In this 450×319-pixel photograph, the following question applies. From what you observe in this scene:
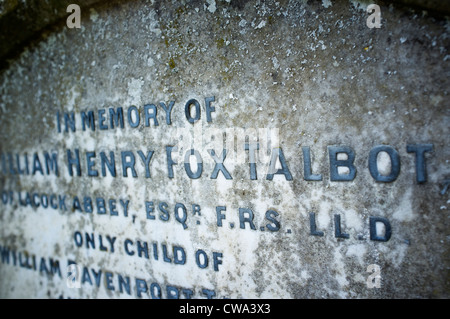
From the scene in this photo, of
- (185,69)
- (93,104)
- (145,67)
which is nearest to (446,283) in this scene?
(185,69)

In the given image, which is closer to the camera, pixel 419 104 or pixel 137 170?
pixel 419 104

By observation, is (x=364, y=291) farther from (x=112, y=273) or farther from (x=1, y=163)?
(x=1, y=163)

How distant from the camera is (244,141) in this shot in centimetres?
140

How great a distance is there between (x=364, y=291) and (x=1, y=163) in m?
2.61

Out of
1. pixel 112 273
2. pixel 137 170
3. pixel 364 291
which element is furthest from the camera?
pixel 112 273

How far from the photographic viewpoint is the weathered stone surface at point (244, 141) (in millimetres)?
1137

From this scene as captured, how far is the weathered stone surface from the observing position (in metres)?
1.14

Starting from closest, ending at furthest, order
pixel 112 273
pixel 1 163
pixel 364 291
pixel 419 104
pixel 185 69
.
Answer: pixel 419 104, pixel 364 291, pixel 185 69, pixel 112 273, pixel 1 163

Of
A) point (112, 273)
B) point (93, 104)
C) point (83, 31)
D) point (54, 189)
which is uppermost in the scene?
point (83, 31)

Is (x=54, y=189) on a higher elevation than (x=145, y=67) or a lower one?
lower

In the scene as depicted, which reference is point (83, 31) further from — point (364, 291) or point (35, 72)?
point (364, 291)

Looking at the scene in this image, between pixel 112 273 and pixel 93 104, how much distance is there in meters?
1.09

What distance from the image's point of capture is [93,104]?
69.5 inches
